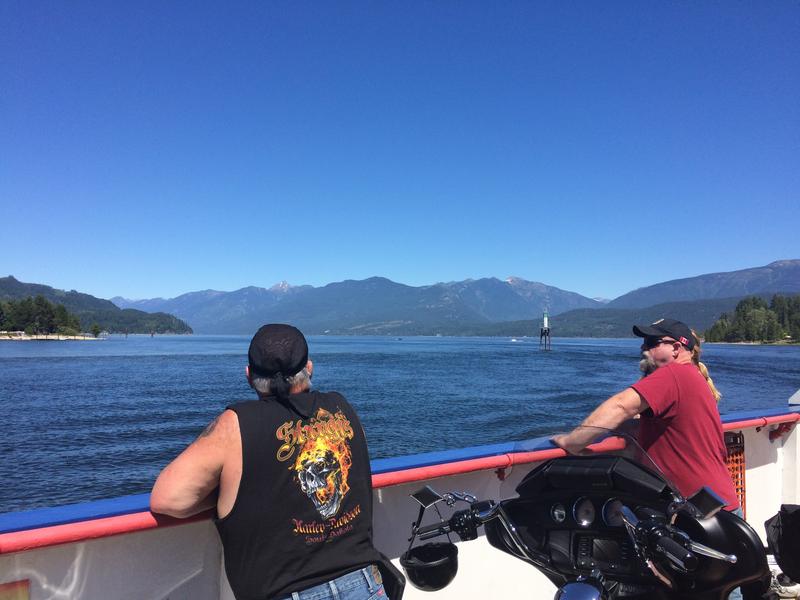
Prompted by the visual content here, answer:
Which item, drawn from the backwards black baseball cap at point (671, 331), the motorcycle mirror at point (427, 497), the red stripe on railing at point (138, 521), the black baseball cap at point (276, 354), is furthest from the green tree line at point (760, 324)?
the black baseball cap at point (276, 354)

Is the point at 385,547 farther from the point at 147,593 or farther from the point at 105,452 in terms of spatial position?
the point at 105,452

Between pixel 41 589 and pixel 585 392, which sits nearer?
pixel 41 589

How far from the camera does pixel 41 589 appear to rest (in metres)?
1.96

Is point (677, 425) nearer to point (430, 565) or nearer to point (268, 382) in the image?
point (430, 565)

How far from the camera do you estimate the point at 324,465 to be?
195 cm

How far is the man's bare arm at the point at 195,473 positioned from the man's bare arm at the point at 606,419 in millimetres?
1304

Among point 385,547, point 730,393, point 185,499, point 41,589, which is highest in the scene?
point 185,499

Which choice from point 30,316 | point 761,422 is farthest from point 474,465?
point 30,316

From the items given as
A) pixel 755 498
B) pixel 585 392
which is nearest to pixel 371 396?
pixel 585 392

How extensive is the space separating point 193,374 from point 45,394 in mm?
13480

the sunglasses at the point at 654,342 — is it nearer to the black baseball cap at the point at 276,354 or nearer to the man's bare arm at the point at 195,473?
the black baseball cap at the point at 276,354

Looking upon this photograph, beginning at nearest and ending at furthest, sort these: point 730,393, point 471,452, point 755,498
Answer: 1. point 471,452
2. point 755,498
3. point 730,393

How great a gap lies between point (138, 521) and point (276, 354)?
72 cm

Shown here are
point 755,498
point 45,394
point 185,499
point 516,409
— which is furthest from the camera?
point 45,394
